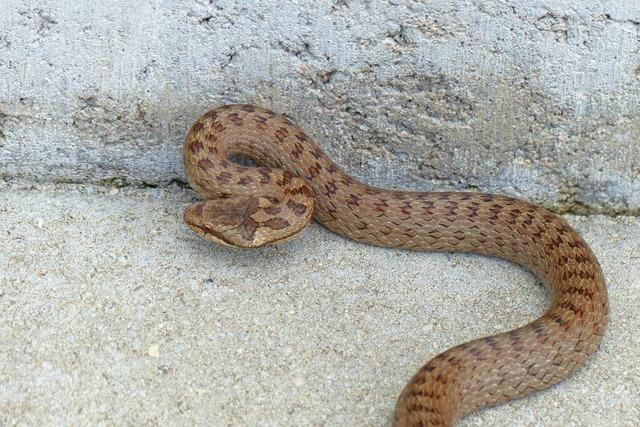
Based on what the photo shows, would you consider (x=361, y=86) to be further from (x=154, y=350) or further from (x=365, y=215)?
(x=154, y=350)

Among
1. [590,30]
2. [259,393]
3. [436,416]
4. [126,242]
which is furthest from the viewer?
[126,242]

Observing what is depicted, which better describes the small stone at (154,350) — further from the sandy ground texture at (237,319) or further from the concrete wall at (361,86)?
the concrete wall at (361,86)

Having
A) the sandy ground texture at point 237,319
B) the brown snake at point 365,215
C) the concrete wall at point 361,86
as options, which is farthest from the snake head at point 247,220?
the concrete wall at point 361,86

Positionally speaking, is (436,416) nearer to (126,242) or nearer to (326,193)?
(326,193)

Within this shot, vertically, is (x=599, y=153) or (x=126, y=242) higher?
(x=599, y=153)

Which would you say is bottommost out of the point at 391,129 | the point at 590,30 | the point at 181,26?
the point at 391,129

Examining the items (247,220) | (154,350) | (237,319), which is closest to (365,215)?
(247,220)

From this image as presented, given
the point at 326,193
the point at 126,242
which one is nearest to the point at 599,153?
the point at 326,193

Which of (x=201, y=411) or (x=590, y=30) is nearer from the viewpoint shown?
(x=201, y=411)
